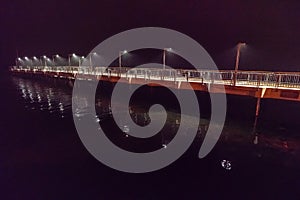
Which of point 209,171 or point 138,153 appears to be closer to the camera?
point 209,171

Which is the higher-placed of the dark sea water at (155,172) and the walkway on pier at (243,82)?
the walkway on pier at (243,82)

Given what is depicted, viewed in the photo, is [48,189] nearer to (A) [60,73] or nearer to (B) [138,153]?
(B) [138,153]

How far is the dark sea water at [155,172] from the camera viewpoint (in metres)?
10.6

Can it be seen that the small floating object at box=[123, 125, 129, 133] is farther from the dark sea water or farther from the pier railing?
the pier railing

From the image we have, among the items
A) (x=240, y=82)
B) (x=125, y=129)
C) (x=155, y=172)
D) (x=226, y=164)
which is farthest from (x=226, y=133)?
(x=125, y=129)

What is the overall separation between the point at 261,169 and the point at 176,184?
18.5ft

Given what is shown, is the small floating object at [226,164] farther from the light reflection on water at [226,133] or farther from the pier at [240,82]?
the pier at [240,82]

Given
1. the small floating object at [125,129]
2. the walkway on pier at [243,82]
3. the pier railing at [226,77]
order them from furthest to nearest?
the pier railing at [226,77]
the walkway on pier at [243,82]
the small floating object at [125,129]

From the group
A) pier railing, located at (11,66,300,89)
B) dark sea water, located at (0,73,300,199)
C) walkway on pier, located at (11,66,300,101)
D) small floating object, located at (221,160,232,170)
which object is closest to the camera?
dark sea water, located at (0,73,300,199)

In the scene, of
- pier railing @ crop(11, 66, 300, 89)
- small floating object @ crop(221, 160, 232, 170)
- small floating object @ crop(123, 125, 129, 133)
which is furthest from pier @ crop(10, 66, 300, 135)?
small floating object @ crop(123, 125, 129, 133)

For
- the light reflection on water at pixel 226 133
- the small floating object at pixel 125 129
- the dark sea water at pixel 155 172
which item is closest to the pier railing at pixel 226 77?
the dark sea water at pixel 155 172

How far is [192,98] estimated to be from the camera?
30.8 meters

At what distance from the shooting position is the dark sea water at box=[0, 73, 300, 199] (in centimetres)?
1058

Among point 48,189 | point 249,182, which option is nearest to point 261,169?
point 249,182
